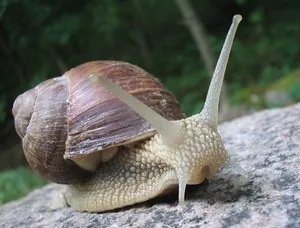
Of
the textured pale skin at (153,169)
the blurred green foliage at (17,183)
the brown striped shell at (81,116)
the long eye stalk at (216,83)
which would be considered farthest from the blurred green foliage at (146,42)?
the long eye stalk at (216,83)

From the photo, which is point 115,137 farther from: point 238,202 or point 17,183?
point 17,183

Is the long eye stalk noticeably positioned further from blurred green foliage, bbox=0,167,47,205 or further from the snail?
blurred green foliage, bbox=0,167,47,205

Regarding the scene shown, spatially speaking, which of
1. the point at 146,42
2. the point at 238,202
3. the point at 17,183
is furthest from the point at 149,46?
the point at 238,202

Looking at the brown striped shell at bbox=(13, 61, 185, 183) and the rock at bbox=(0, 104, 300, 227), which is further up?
the brown striped shell at bbox=(13, 61, 185, 183)

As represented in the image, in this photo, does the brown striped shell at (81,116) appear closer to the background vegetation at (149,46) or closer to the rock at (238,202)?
the rock at (238,202)

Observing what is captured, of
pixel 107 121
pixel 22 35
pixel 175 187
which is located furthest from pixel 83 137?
pixel 22 35

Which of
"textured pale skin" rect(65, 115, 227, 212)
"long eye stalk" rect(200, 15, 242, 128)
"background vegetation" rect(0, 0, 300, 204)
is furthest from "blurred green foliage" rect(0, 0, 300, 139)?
"long eye stalk" rect(200, 15, 242, 128)
